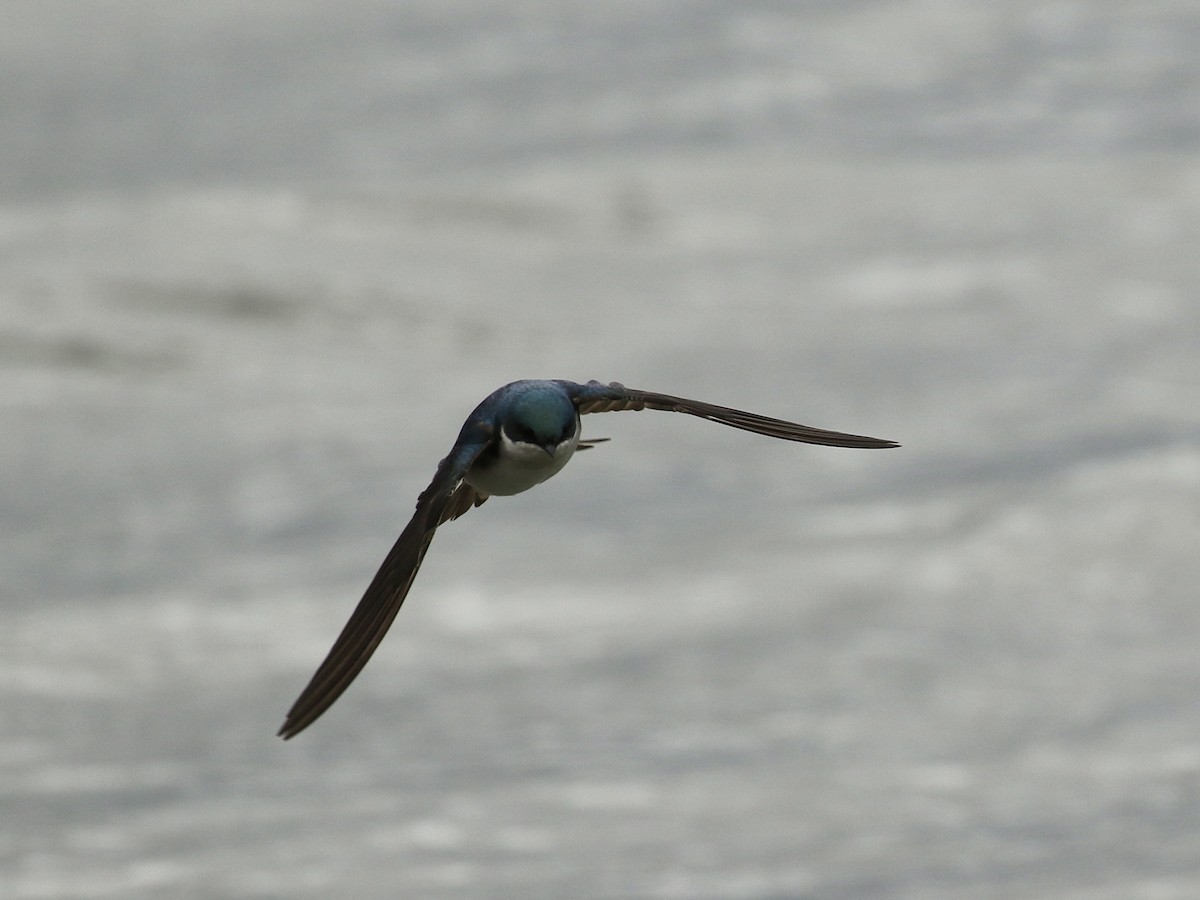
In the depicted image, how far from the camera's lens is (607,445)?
24.6ft

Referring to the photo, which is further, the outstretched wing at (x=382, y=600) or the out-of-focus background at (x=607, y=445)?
the out-of-focus background at (x=607, y=445)

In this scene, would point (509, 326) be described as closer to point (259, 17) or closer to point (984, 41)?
point (259, 17)

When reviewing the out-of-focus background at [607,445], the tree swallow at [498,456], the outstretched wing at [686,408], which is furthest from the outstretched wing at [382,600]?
the out-of-focus background at [607,445]

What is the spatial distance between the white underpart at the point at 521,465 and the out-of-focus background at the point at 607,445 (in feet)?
9.75

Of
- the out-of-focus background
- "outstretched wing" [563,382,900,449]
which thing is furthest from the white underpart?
the out-of-focus background

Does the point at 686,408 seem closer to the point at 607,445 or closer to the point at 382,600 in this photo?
the point at 382,600

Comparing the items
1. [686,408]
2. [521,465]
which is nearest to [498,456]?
[521,465]

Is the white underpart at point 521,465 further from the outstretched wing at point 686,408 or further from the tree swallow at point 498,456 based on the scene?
the outstretched wing at point 686,408

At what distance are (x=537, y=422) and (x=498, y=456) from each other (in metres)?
0.07

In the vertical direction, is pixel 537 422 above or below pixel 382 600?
above

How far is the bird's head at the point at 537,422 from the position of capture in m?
2.48

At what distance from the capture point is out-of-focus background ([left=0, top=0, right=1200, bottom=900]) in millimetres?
5754

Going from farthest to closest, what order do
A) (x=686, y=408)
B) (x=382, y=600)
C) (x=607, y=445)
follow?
(x=607, y=445), (x=686, y=408), (x=382, y=600)

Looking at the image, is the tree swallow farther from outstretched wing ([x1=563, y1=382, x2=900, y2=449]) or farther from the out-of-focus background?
the out-of-focus background
